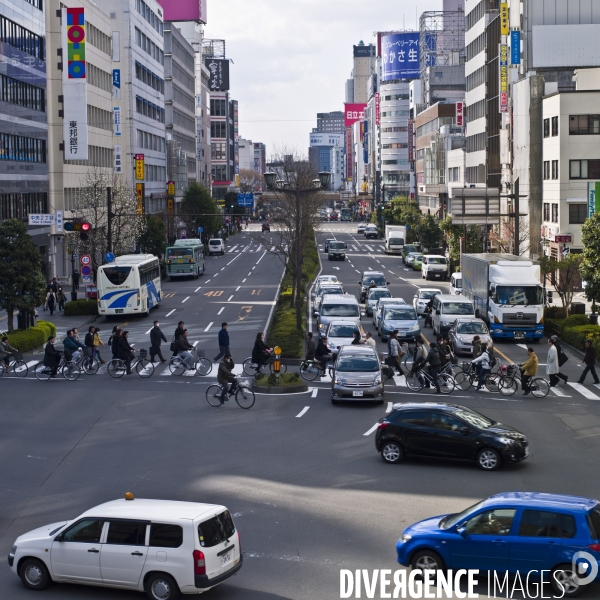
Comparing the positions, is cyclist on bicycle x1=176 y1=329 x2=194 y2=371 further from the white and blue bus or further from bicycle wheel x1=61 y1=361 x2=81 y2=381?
the white and blue bus

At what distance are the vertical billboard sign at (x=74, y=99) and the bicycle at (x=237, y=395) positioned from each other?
138 ft

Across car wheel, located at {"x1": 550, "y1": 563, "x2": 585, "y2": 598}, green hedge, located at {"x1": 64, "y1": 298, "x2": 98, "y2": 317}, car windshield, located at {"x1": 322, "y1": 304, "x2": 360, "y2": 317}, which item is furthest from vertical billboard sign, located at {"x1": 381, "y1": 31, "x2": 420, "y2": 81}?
car wheel, located at {"x1": 550, "y1": 563, "x2": 585, "y2": 598}

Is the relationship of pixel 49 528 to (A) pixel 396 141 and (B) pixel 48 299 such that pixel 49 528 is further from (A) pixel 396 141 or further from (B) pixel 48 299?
(A) pixel 396 141

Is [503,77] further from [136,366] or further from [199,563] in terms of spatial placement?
[199,563]

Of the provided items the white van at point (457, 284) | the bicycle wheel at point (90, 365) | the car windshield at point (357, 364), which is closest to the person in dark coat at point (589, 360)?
the car windshield at point (357, 364)

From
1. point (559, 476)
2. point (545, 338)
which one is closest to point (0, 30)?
point (545, 338)

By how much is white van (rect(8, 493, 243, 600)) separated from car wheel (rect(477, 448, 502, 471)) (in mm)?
8787

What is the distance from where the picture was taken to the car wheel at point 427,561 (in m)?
13.5

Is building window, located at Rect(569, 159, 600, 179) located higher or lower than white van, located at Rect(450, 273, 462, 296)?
higher

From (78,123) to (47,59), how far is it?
5260 millimetres

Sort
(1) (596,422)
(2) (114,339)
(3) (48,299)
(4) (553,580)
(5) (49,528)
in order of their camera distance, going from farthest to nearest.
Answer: (3) (48,299) → (2) (114,339) → (1) (596,422) → (5) (49,528) → (4) (553,580)

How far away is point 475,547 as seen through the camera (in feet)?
43.2

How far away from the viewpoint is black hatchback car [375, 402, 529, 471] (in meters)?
20.9

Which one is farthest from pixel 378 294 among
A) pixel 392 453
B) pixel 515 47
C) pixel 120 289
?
pixel 515 47
